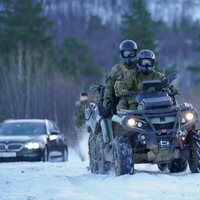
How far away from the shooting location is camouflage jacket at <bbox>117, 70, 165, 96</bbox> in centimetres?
1552

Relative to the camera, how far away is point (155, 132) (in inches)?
577

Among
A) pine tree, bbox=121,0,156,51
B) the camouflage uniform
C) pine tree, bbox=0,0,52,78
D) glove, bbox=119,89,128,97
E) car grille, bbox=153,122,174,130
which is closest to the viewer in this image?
car grille, bbox=153,122,174,130

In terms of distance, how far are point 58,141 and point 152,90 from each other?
1105cm

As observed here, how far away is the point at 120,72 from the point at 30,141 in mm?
8661

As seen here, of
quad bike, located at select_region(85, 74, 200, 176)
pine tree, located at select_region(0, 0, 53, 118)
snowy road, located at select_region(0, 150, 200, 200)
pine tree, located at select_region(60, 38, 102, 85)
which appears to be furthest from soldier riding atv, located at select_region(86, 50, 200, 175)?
pine tree, located at select_region(60, 38, 102, 85)

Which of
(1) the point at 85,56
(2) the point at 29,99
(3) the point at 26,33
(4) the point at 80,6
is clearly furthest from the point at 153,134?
(4) the point at 80,6

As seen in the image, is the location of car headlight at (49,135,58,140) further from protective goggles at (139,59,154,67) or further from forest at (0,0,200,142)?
protective goggles at (139,59,154,67)

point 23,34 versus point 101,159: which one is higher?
point 23,34

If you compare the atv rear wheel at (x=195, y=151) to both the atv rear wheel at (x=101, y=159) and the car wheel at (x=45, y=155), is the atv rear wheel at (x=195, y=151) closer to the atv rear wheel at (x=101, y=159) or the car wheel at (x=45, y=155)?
the atv rear wheel at (x=101, y=159)

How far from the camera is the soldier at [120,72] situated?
631 inches

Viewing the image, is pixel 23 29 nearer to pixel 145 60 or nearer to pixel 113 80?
pixel 113 80

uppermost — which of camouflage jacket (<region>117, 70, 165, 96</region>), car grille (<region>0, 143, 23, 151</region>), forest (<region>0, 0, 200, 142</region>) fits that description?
forest (<region>0, 0, 200, 142</region>)

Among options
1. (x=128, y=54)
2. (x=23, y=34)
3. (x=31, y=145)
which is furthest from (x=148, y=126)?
(x=23, y=34)

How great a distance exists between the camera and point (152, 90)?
15086 millimetres
